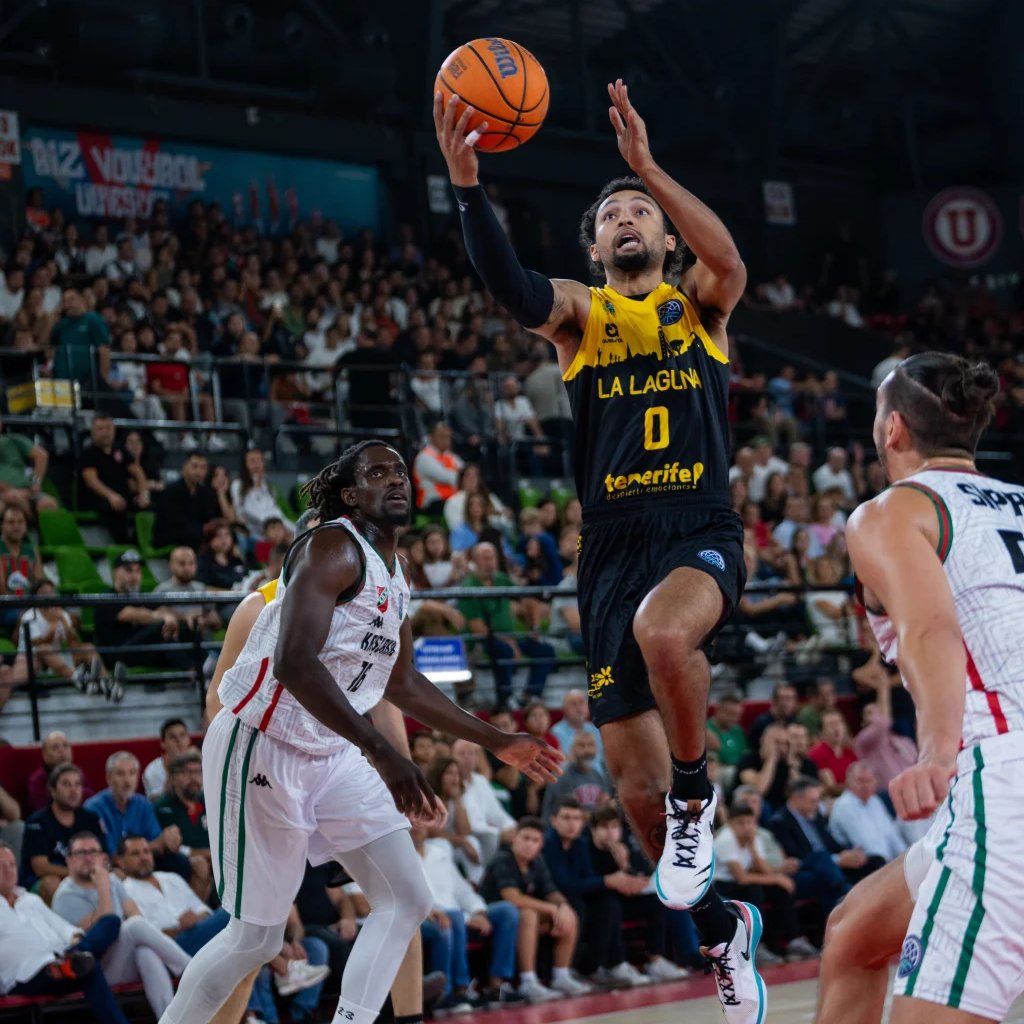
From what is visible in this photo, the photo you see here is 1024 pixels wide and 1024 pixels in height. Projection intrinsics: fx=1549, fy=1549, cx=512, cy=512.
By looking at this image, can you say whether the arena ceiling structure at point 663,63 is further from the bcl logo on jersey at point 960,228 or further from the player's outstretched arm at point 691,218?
the player's outstretched arm at point 691,218

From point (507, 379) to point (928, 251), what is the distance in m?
13.4

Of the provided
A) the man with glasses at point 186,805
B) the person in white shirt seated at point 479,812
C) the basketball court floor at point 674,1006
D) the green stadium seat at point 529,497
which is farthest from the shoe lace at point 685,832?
the green stadium seat at point 529,497

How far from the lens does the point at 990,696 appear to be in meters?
3.54

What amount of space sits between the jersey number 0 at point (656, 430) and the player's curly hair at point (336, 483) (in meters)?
1.01

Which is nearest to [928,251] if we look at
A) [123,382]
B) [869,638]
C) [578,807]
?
[869,638]

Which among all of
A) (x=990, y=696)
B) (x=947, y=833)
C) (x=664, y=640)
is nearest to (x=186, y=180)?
(x=664, y=640)

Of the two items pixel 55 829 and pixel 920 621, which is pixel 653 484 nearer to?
pixel 920 621

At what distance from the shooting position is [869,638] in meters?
12.9

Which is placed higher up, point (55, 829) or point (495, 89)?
point (495, 89)

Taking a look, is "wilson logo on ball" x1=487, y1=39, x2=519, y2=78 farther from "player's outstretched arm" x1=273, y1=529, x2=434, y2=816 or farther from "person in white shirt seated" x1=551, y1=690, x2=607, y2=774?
"person in white shirt seated" x1=551, y1=690, x2=607, y2=774

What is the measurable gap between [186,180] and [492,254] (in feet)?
48.7

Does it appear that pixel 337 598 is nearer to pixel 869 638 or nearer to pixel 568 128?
pixel 869 638

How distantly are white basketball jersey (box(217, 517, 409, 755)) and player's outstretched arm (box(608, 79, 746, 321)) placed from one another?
5.01ft

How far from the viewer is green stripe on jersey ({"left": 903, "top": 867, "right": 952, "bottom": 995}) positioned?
3.38 m
